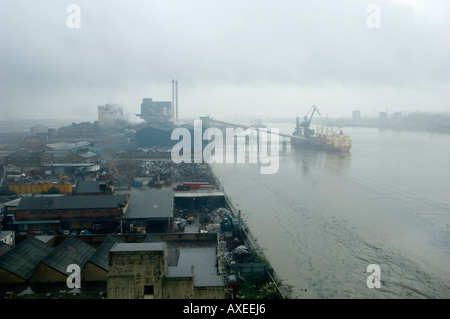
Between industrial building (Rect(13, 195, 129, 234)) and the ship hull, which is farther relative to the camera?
the ship hull

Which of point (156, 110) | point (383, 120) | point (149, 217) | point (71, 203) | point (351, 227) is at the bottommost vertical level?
point (351, 227)

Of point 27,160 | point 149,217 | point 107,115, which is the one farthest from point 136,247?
point 107,115

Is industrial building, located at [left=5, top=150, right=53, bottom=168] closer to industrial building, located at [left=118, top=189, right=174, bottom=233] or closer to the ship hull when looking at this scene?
industrial building, located at [left=118, top=189, right=174, bottom=233]

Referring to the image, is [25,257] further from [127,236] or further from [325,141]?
[325,141]

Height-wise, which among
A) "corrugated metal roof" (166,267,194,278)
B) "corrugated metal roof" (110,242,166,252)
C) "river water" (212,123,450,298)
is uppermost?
"corrugated metal roof" (110,242,166,252)

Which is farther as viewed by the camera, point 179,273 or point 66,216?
point 66,216

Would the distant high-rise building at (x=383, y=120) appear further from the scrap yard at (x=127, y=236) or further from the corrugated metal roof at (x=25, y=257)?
the corrugated metal roof at (x=25, y=257)

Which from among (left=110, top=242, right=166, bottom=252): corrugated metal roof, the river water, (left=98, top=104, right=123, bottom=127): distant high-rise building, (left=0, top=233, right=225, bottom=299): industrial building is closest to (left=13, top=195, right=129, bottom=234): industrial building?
(left=0, top=233, right=225, bottom=299): industrial building
